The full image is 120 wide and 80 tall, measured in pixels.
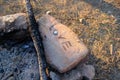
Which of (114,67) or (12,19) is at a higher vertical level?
(12,19)

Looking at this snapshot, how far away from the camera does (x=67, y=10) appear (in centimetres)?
380

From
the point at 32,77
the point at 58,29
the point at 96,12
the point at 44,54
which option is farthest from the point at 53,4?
the point at 32,77

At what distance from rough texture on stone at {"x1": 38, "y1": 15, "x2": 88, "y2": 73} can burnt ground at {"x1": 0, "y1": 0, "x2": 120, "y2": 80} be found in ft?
0.63

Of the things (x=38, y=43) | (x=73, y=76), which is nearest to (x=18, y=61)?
(x=38, y=43)

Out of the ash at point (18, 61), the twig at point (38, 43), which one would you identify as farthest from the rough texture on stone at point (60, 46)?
the ash at point (18, 61)

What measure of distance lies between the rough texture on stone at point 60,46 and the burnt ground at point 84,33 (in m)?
0.19

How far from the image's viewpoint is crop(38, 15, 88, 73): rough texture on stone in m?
2.54

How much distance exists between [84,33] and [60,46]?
3.07 feet

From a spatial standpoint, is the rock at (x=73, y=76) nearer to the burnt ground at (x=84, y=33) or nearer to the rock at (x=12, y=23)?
the burnt ground at (x=84, y=33)

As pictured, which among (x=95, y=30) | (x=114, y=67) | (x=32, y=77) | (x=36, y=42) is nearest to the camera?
(x=32, y=77)

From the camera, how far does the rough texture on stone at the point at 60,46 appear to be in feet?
8.34

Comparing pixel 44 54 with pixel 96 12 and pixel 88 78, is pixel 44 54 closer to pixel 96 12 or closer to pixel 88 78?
pixel 88 78

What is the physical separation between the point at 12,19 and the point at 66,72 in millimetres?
821

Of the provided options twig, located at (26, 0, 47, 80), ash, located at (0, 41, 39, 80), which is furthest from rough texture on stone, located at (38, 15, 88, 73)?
ash, located at (0, 41, 39, 80)
